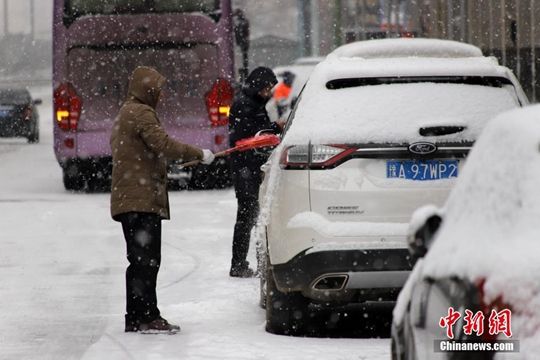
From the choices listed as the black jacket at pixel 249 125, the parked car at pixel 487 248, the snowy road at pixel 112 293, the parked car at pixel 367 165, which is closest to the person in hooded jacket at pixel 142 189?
the snowy road at pixel 112 293

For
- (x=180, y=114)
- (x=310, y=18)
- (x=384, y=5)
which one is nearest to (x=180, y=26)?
(x=180, y=114)

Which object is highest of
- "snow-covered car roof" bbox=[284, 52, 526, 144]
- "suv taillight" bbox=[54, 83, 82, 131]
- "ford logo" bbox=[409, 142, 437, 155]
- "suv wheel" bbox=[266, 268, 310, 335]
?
"snow-covered car roof" bbox=[284, 52, 526, 144]

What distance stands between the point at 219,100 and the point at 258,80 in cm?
912

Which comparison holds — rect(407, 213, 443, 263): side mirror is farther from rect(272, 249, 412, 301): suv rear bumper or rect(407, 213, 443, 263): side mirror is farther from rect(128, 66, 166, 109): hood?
rect(128, 66, 166, 109): hood

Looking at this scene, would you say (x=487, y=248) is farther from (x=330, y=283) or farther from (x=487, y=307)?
(x=330, y=283)

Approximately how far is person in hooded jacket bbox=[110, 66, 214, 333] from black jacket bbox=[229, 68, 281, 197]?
8.33 ft

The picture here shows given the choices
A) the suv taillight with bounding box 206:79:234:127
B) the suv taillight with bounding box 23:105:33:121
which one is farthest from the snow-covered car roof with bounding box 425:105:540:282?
the suv taillight with bounding box 23:105:33:121

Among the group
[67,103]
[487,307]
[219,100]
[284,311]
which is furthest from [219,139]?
[487,307]

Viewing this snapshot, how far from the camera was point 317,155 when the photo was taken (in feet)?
29.6

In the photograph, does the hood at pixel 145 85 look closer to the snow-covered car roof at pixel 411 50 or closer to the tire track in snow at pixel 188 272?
the snow-covered car roof at pixel 411 50

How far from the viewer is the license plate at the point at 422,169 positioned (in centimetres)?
898

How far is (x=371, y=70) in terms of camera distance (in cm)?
927

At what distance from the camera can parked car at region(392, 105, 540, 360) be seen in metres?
4.87

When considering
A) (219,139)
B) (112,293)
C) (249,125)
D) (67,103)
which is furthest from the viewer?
(219,139)
